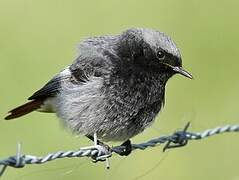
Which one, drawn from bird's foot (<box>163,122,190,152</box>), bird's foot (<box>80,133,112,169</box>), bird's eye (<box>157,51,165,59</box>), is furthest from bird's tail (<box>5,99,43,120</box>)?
bird's foot (<box>163,122,190,152</box>)

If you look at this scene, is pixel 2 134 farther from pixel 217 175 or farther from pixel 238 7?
pixel 238 7

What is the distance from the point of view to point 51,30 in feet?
36.9

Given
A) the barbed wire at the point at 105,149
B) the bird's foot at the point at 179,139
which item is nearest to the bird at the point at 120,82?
the barbed wire at the point at 105,149

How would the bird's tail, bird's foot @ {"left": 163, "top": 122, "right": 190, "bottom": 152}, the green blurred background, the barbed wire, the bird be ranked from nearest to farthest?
the barbed wire < bird's foot @ {"left": 163, "top": 122, "right": 190, "bottom": 152} < the bird < the bird's tail < the green blurred background

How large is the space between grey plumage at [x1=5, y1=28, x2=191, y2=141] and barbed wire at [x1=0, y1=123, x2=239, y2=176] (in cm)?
25

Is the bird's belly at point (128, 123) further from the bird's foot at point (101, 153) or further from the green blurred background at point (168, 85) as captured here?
the green blurred background at point (168, 85)

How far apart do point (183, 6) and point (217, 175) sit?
381 cm

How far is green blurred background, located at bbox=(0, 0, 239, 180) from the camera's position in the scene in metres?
8.69

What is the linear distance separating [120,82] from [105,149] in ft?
1.84

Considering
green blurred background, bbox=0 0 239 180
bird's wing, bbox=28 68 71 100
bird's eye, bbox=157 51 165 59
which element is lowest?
green blurred background, bbox=0 0 239 180

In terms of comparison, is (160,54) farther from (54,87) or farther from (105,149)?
(54,87)

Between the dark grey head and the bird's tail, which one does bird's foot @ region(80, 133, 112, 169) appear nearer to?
the dark grey head

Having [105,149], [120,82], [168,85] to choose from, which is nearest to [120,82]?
[120,82]

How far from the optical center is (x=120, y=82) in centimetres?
661
